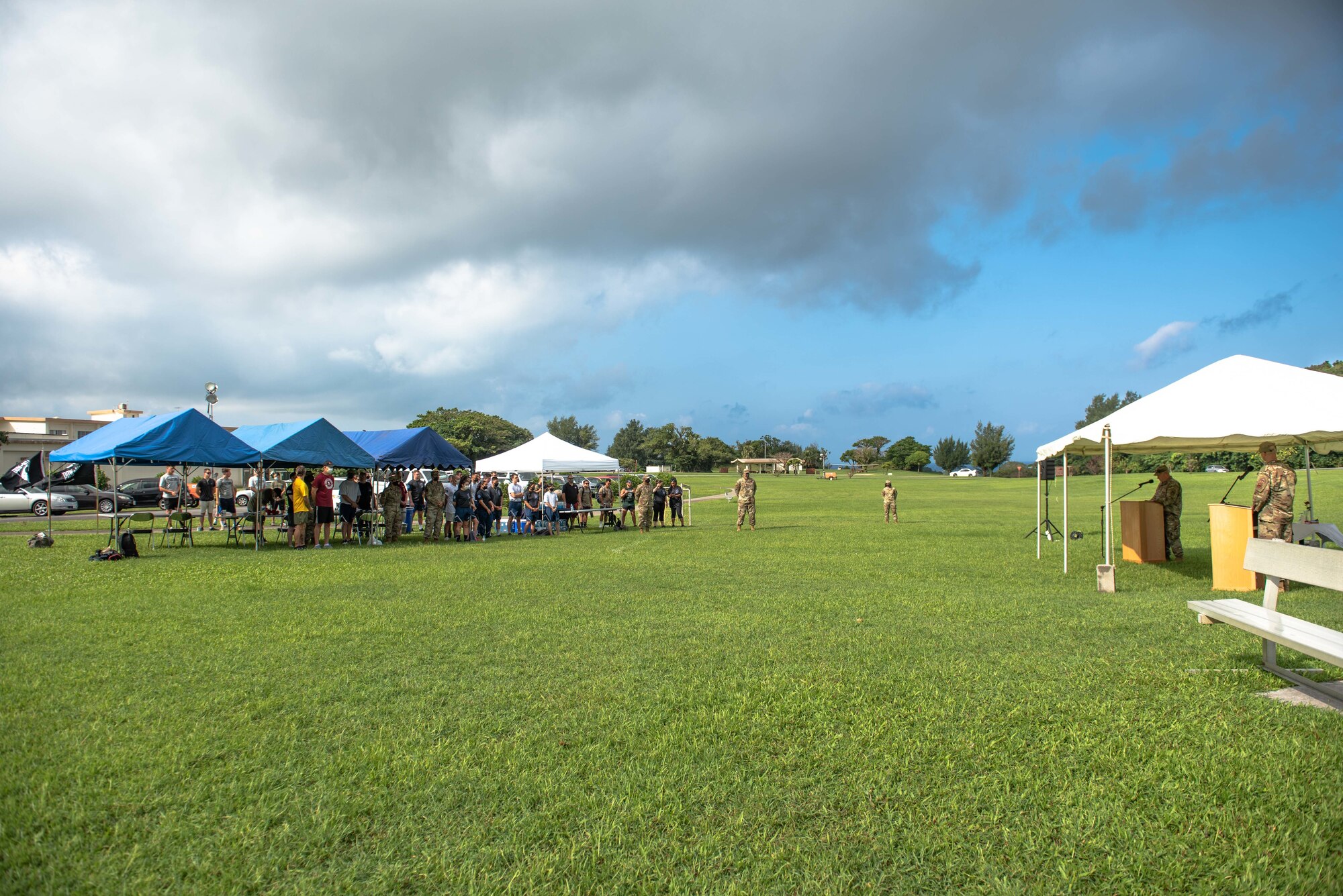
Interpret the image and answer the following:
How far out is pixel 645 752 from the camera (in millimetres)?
4355

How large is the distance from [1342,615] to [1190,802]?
6.27 metres

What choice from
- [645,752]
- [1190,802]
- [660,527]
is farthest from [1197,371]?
[660,527]

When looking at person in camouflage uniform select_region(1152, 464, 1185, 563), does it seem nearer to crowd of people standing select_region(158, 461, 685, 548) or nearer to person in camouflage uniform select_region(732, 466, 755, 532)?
person in camouflage uniform select_region(732, 466, 755, 532)

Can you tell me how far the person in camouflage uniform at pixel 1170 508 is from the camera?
13.2 m

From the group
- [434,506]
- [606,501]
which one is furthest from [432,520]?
[606,501]

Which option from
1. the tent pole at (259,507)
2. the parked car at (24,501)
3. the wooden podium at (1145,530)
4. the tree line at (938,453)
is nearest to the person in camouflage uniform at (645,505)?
the tent pole at (259,507)

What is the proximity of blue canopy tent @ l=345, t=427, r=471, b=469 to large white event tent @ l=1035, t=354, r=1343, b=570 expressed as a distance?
16025mm

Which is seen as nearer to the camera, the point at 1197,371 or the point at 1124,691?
the point at 1124,691

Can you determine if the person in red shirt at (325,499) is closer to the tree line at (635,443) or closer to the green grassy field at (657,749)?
the green grassy field at (657,749)

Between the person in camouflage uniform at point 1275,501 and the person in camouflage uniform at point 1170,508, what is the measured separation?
321 centimetres

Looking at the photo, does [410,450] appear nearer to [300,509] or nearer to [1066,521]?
[300,509]

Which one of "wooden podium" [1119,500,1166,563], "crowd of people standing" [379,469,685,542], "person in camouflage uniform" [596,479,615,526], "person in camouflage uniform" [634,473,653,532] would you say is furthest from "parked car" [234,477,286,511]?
"wooden podium" [1119,500,1166,563]

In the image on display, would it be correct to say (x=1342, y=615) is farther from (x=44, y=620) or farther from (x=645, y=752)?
(x=44, y=620)

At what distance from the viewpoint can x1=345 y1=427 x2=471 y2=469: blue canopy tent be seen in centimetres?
2067
